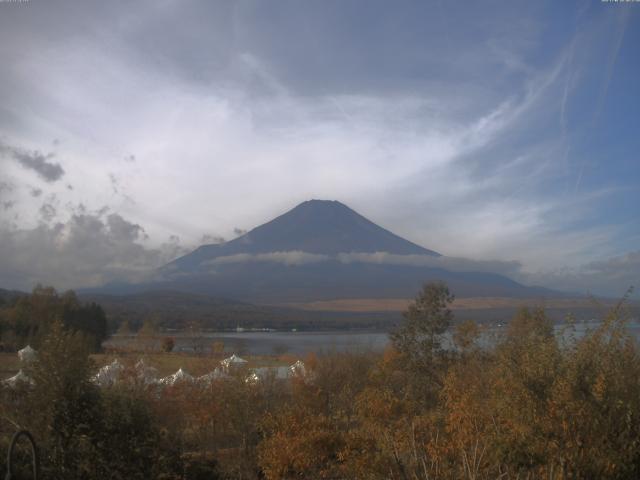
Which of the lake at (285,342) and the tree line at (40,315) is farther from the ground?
the tree line at (40,315)

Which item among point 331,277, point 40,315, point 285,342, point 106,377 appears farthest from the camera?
point 331,277

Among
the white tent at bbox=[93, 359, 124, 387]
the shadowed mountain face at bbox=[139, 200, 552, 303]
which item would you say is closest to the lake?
the white tent at bbox=[93, 359, 124, 387]

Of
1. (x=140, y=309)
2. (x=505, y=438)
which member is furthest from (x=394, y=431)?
(x=140, y=309)

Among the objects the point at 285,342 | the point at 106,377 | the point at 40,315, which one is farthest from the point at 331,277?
the point at 106,377

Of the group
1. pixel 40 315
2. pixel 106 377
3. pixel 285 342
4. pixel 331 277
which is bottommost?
pixel 285 342

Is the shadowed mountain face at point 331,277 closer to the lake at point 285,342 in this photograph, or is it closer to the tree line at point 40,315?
the lake at point 285,342

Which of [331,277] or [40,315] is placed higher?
[331,277]

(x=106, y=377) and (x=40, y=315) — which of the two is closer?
(x=106, y=377)

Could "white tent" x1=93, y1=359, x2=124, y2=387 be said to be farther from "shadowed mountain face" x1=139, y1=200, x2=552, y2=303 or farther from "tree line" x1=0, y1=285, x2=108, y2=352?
"shadowed mountain face" x1=139, y1=200, x2=552, y2=303

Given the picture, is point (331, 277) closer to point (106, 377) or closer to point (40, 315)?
point (40, 315)

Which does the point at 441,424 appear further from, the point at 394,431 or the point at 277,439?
the point at 277,439

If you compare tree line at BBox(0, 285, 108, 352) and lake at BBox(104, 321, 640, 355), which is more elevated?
tree line at BBox(0, 285, 108, 352)

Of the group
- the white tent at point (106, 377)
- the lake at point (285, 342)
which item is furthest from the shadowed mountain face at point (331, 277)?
the white tent at point (106, 377)

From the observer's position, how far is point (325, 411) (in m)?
15.8
